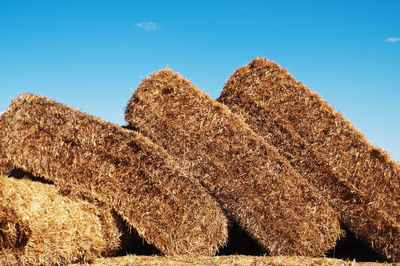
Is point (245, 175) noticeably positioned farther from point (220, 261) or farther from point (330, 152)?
point (330, 152)

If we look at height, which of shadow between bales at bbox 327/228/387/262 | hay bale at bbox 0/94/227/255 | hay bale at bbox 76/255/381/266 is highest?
hay bale at bbox 0/94/227/255

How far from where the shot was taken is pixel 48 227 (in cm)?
518

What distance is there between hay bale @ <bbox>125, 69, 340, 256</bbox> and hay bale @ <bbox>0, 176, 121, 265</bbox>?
1.64m

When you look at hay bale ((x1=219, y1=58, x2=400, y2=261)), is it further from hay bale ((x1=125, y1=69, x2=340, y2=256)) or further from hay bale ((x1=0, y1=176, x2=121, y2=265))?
hay bale ((x1=0, y1=176, x2=121, y2=265))

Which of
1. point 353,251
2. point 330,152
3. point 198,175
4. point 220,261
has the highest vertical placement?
point 330,152

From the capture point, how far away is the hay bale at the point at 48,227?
496 centimetres

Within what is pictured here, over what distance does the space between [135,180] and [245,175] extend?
1806 mm

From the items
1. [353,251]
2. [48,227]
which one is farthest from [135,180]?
[353,251]

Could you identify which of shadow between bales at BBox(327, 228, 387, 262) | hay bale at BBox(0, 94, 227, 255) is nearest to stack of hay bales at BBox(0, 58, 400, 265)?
hay bale at BBox(0, 94, 227, 255)

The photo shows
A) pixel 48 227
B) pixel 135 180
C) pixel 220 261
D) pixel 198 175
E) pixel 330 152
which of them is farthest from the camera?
pixel 330 152

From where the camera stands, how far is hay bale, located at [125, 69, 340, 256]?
20.0 ft

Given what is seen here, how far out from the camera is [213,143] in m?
6.25

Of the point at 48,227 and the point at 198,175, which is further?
the point at 198,175

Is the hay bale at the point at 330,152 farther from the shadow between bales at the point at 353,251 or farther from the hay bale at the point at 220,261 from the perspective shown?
the hay bale at the point at 220,261
